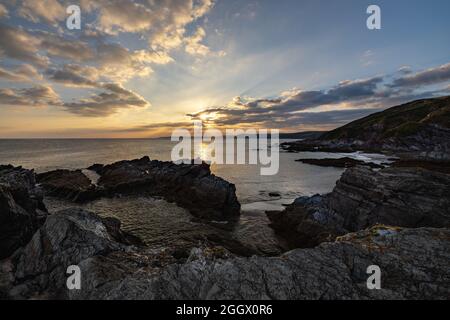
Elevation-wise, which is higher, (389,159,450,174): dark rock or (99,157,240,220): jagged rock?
(389,159,450,174): dark rock

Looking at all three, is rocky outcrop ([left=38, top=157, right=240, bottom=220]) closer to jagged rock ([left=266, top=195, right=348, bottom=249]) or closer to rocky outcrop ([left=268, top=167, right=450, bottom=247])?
jagged rock ([left=266, top=195, right=348, bottom=249])

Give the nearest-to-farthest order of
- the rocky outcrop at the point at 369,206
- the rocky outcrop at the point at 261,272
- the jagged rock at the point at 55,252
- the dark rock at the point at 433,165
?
the rocky outcrop at the point at 261,272
the jagged rock at the point at 55,252
the rocky outcrop at the point at 369,206
the dark rock at the point at 433,165

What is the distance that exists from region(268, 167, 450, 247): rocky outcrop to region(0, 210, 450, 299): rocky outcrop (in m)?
11.9

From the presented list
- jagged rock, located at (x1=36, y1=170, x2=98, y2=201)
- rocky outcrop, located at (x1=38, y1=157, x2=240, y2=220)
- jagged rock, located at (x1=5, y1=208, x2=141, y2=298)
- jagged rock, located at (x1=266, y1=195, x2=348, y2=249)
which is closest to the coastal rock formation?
jagged rock, located at (x1=266, y1=195, x2=348, y2=249)

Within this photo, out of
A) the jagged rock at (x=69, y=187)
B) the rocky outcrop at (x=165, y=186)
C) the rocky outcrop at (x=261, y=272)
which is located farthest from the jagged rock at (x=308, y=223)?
the jagged rock at (x=69, y=187)

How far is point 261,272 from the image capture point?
30.2 ft

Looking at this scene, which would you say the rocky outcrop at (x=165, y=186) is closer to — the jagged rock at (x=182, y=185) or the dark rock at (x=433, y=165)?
the jagged rock at (x=182, y=185)

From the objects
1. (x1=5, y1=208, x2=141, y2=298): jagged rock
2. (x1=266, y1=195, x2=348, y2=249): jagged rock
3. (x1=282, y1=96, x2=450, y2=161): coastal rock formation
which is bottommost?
(x1=266, y1=195, x2=348, y2=249): jagged rock

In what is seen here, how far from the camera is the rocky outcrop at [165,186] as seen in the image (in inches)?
1563

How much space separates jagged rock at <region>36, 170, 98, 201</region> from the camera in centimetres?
4506

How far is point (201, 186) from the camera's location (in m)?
45.3

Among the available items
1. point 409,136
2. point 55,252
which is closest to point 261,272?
point 55,252
